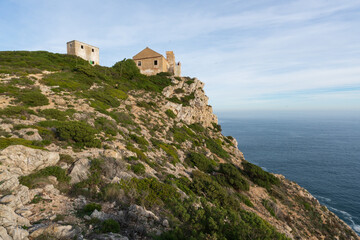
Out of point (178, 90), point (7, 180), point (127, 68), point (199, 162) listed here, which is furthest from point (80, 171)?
point (127, 68)

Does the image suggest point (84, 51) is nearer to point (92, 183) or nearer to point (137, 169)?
point (137, 169)

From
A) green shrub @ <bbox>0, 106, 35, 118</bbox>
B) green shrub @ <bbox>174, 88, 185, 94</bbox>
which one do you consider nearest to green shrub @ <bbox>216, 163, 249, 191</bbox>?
green shrub @ <bbox>0, 106, 35, 118</bbox>

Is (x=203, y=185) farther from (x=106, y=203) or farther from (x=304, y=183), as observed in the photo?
(x=304, y=183)

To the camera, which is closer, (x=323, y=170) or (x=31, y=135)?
(x=31, y=135)

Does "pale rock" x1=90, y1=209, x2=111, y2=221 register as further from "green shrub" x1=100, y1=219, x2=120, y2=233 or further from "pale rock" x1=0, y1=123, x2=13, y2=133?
"pale rock" x1=0, y1=123, x2=13, y2=133

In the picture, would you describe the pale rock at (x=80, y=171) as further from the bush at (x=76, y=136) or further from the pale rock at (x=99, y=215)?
the pale rock at (x=99, y=215)

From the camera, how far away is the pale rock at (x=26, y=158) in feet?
24.5

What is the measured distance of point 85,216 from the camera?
20.2 feet

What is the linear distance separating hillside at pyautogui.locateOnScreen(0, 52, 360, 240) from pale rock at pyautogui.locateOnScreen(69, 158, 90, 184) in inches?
1.9

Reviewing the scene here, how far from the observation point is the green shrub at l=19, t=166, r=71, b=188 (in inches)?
276

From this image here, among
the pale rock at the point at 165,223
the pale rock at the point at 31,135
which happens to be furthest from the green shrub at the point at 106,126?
the pale rock at the point at 165,223

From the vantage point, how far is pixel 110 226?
5.88 meters

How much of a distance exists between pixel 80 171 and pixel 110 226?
13.6ft

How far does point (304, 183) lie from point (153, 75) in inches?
2161
